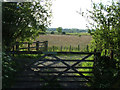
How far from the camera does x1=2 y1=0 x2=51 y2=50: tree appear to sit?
21.3 ft

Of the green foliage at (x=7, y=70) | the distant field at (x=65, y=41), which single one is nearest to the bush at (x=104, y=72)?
the green foliage at (x=7, y=70)

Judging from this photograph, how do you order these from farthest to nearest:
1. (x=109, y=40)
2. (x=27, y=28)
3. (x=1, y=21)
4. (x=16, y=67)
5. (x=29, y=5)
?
(x=27, y=28) → (x=29, y=5) → (x=1, y=21) → (x=16, y=67) → (x=109, y=40)

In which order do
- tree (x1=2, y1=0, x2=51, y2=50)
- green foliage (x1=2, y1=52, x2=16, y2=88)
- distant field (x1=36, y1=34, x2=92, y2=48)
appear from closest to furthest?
green foliage (x1=2, y1=52, x2=16, y2=88) < tree (x1=2, y1=0, x2=51, y2=50) < distant field (x1=36, y1=34, x2=92, y2=48)

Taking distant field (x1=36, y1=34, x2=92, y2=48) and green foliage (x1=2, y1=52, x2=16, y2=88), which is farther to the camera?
distant field (x1=36, y1=34, x2=92, y2=48)

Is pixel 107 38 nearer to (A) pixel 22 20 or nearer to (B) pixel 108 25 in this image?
(B) pixel 108 25

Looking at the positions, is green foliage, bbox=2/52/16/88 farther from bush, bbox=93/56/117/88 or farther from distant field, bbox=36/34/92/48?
distant field, bbox=36/34/92/48

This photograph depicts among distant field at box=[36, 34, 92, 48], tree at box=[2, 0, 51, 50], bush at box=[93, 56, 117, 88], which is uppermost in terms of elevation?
tree at box=[2, 0, 51, 50]

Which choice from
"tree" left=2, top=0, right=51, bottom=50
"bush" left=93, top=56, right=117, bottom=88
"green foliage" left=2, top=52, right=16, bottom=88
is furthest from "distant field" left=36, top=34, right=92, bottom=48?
"green foliage" left=2, top=52, right=16, bottom=88

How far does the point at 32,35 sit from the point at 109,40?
4.77 meters

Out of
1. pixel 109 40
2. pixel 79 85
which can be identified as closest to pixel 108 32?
pixel 109 40

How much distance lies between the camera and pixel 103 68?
197 inches

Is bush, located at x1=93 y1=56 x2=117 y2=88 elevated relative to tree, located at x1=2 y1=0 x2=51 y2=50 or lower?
lower

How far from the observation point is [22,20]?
7.28m

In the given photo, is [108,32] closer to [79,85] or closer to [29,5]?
[79,85]
